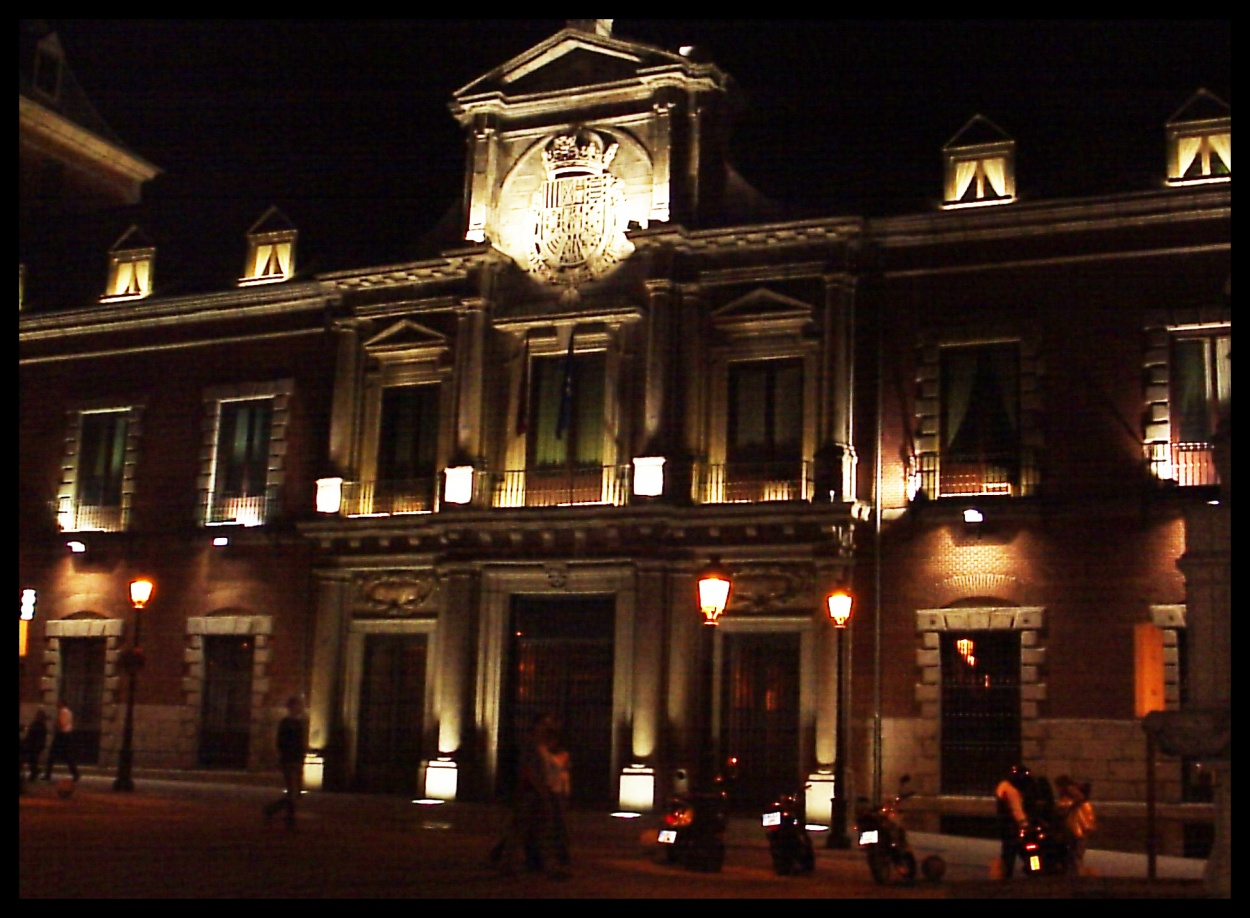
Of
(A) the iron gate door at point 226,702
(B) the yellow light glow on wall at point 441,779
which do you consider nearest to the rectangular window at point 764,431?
(B) the yellow light glow on wall at point 441,779

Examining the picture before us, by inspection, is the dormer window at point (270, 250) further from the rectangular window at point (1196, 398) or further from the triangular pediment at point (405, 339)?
the rectangular window at point (1196, 398)

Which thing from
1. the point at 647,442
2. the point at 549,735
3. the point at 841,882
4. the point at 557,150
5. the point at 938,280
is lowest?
the point at 841,882

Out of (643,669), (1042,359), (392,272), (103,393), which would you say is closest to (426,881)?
(643,669)

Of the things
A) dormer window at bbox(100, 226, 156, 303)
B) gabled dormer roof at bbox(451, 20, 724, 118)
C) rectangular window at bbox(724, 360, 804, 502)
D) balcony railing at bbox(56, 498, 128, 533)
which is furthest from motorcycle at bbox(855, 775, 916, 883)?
dormer window at bbox(100, 226, 156, 303)

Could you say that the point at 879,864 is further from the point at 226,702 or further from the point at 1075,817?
the point at 226,702

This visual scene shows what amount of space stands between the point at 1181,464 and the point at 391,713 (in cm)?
1452

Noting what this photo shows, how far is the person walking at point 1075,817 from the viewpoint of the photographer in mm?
17906

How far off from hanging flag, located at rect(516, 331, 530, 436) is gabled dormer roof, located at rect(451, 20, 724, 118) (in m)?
4.57

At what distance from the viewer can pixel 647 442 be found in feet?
88.7

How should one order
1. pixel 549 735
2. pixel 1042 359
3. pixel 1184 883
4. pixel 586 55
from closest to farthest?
1. pixel 1184 883
2. pixel 549 735
3. pixel 1042 359
4. pixel 586 55

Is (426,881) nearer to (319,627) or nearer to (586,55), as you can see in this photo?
(319,627)

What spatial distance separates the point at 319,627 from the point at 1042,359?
13956 mm

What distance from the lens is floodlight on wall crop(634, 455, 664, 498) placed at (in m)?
26.7

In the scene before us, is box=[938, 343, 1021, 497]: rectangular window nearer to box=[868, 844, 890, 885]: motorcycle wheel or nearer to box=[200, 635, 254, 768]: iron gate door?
box=[868, 844, 890, 885]: motorcycle wheel
